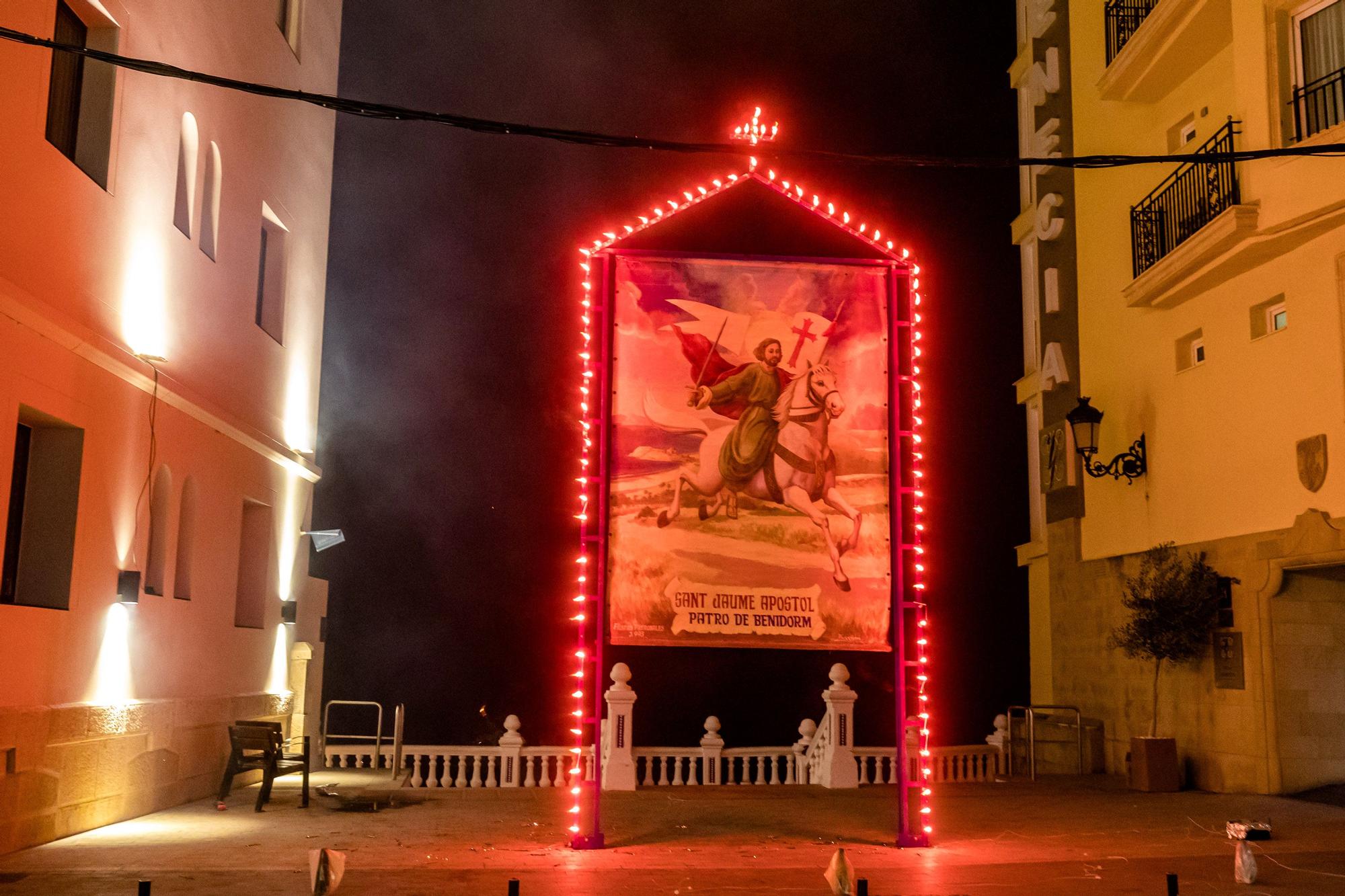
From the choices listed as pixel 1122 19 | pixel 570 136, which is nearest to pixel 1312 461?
pixel 1122 19

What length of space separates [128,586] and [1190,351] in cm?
1219

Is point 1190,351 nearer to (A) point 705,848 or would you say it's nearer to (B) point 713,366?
(B) point 713,366

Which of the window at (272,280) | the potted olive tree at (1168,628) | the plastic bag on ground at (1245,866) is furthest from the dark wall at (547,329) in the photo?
the plastic bag on ground at (1245,866)

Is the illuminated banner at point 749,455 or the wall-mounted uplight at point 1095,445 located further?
the wall-mounted uplight at point 1095,445

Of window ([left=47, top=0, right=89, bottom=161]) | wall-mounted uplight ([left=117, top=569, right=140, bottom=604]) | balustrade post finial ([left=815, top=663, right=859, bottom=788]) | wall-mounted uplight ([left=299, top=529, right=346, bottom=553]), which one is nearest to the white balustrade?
balustrade post finial ([left=815, top=663, right=859, bottom=788])

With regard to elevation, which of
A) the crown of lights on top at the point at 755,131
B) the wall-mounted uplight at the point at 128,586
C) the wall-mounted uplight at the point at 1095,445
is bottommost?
the wall-mounted uplight at the point at 128,586

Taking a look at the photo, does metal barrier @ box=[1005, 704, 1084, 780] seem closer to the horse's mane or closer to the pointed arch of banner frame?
the pointed arch of banner frame

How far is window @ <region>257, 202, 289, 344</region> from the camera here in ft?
51.2

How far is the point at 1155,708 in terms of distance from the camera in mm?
13977

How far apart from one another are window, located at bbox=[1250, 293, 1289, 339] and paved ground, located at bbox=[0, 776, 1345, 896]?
4.99 metres

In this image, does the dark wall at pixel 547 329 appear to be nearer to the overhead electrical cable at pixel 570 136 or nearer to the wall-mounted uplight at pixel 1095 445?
the wall-mounted uplight at pixel 1095 445

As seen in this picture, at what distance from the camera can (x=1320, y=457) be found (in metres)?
12.2

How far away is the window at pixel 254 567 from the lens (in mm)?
14997

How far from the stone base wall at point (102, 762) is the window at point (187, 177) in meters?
4.80
